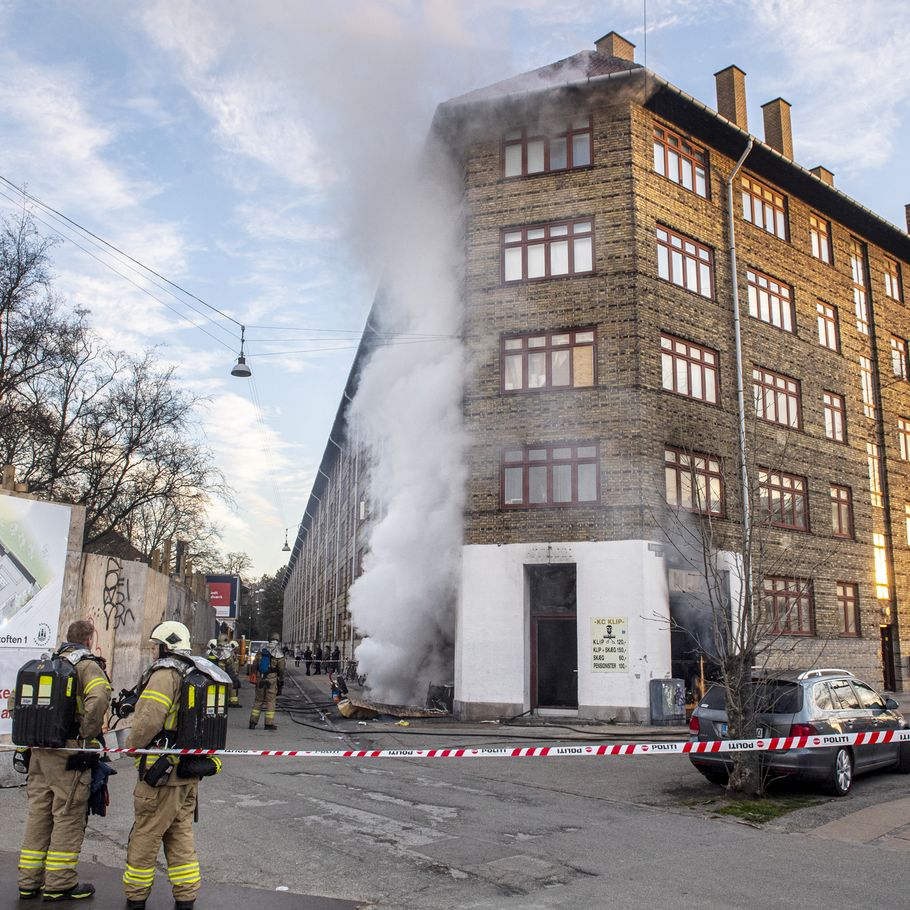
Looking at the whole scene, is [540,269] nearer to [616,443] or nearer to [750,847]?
[616,443]

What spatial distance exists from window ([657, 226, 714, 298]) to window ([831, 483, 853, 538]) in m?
6.96

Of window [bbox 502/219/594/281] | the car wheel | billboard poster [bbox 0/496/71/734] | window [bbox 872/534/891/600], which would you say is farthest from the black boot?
window [bbox 872/534/891/600]

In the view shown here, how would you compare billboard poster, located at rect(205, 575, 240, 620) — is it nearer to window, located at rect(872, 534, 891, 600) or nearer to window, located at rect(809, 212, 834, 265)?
window, located at rect(872, 534, 891, 600)

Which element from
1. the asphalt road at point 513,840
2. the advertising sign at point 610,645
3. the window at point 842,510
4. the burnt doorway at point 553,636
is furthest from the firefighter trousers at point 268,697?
the window at point 842,510

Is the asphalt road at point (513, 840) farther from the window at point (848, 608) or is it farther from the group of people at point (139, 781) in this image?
the window at point (848, 608)

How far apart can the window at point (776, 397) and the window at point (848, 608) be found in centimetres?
452

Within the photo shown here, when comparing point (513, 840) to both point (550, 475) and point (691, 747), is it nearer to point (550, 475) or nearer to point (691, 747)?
point (691, 747)

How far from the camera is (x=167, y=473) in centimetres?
3070

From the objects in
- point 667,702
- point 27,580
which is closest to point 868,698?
point 667,702

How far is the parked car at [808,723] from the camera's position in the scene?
890cm

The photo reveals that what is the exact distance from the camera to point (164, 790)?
16.1 ft

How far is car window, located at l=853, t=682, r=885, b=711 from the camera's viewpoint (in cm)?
1016

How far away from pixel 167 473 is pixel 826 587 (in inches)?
838

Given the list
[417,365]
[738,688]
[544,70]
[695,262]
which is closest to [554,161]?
[544,70]
